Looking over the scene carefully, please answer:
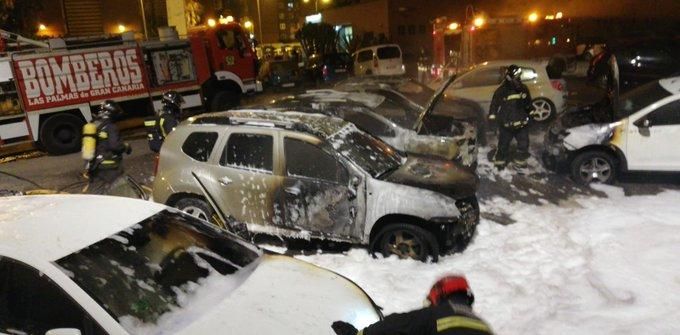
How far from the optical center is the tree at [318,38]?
33.8 metres

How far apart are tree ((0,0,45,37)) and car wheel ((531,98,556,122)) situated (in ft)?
64.9

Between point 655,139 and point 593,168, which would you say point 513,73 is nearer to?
point 593,168

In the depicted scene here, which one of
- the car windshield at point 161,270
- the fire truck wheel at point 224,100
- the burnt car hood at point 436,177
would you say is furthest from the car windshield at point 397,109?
the fire truck wheel at point 224,100

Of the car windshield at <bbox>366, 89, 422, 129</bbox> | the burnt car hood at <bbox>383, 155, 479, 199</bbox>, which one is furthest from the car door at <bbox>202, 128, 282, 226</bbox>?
the car windshield at <bbox>366, 89, 422, 129</bbox>

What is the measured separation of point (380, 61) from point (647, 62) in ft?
34.5

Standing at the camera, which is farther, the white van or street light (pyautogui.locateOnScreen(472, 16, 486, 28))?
the white van

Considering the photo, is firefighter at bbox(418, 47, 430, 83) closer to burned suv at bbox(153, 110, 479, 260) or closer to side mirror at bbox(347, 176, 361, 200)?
burned suv at bbox(153, 110, 479, 260)

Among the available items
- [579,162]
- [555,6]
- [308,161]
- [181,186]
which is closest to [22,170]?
[181,186]

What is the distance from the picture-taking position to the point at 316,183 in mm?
5504

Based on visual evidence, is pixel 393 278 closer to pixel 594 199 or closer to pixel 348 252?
pixel 348 252

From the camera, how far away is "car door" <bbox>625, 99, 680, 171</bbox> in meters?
7.25

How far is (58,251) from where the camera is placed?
294cm

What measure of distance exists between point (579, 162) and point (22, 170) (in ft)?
36.5

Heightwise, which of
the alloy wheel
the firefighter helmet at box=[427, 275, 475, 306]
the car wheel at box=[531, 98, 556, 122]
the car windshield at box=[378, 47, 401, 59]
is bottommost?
the alloy wheel
